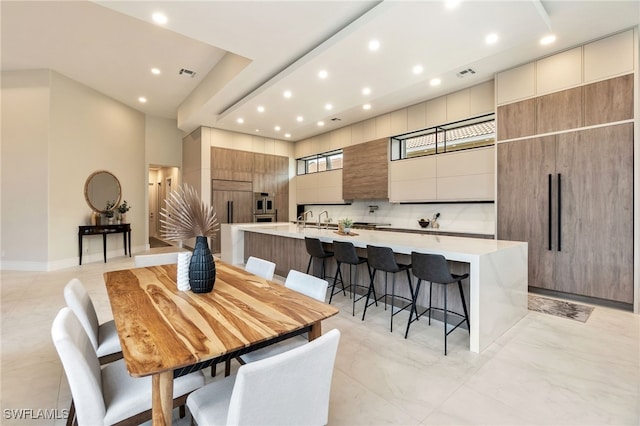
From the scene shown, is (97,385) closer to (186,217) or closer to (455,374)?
(186,217)

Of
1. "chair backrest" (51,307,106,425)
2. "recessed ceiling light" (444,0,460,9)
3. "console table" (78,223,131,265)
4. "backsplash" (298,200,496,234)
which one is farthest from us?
"console table" (78,223,131,265)

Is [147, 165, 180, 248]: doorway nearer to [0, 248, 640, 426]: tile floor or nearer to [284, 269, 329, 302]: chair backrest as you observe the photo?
[0, 248, 640, 426]: tile floor

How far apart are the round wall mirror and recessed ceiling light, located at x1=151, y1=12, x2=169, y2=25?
4.85 metres

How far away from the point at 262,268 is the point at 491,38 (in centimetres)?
350

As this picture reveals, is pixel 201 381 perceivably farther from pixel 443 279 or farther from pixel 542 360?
pixel 542 360

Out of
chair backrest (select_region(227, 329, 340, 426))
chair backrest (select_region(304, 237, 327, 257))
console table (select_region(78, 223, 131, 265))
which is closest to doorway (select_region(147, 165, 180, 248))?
console table (select_region(78, 223, 131, 265))

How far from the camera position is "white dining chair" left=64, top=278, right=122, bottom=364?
1586mm

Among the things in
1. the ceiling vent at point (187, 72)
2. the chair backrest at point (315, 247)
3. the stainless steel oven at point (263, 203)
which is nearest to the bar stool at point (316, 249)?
the chair backrest at point (315, 247)

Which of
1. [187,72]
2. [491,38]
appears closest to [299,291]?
[491,38]

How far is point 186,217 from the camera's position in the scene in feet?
6.09

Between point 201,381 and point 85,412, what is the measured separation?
17.3 inches

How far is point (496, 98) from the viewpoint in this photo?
167 inches

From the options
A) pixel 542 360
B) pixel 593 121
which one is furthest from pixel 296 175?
pixel 542 360

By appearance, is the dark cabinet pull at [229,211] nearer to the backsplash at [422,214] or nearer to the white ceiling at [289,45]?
the white ceiling at [289,45]
